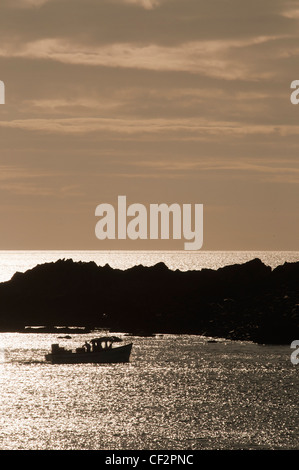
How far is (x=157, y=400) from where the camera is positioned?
280 ft

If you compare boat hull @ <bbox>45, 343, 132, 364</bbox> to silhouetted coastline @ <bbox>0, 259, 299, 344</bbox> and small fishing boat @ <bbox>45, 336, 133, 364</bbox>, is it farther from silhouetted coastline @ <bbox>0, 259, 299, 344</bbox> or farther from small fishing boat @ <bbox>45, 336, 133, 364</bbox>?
silhouetted coastline @ <bbox>0, 259, 299, 344</bbox>

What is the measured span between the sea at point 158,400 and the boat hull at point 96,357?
3.49 ft

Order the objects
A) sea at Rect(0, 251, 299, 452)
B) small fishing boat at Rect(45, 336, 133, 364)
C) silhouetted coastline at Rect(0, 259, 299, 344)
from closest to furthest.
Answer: sea at Rect(0, 251, 299, 452) → small fishing boat at Rect(45, 336, 133, 364) → silhouetted coastline at Rect(0, 259, 299, 344)

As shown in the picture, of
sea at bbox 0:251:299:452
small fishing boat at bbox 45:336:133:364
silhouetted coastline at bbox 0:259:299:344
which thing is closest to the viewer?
sea at bbox 0:251:299:452

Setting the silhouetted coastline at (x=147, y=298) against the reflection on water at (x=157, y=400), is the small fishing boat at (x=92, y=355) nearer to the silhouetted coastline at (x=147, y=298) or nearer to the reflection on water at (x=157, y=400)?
the reflection on water at (x=157, y=400)

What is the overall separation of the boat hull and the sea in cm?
106

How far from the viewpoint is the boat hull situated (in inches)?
4523

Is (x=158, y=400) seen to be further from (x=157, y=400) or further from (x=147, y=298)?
(x=147, y=298)

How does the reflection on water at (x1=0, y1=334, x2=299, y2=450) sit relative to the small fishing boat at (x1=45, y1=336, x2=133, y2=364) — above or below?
below

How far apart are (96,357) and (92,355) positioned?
0.65m

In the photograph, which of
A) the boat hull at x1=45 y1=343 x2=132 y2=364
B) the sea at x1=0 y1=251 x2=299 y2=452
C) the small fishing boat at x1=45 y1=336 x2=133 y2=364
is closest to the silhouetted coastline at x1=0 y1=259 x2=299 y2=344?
the sea at x1=0 y1=251 x2=299 y2=452

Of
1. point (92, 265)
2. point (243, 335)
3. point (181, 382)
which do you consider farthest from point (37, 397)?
point (92, 265)

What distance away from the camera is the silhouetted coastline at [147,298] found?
6053 inches
